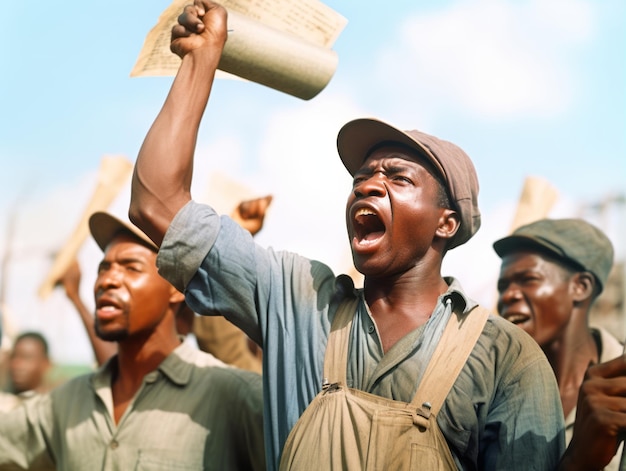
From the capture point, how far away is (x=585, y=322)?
227 inches

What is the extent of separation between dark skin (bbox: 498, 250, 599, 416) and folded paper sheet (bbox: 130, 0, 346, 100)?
231cm

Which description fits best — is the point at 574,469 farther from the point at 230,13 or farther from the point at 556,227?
the point at 556,227

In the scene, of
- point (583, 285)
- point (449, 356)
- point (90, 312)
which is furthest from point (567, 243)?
point (90, 312)

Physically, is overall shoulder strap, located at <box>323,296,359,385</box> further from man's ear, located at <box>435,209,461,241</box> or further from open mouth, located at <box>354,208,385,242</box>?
man's ear, located at <box>435,209,461,241</box>

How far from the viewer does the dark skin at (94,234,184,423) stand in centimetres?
502

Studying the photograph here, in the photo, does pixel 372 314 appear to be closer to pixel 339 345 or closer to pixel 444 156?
pixel 339 345

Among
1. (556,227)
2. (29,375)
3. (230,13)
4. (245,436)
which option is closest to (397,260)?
(230,13)

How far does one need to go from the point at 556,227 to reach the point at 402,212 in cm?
250

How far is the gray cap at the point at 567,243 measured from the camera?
5.72 metres

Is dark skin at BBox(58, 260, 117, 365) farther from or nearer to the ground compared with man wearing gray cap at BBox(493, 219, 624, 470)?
nearer to the ground

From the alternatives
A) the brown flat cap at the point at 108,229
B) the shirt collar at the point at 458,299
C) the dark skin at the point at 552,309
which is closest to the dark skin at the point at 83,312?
the brown flat cap at the point at 108,229

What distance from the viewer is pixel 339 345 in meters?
3.37

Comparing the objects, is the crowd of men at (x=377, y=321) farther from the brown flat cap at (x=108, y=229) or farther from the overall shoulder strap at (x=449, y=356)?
the brown flat cap at (x=108, y=229)

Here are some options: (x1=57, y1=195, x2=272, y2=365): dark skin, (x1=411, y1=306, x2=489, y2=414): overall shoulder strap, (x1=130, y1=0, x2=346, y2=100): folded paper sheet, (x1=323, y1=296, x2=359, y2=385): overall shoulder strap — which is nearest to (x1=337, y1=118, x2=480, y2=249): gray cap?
(x1=130, y1=0, x2=346, y2=100): folded paper sheet
